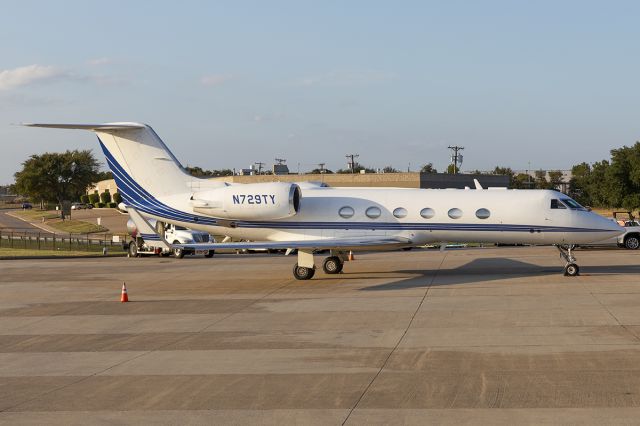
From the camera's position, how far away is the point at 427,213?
25250mm

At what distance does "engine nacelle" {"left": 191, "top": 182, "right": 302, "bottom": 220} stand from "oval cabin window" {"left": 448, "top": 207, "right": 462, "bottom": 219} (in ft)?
16.0

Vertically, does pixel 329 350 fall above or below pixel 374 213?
below

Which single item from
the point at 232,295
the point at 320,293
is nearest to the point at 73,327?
the point at 232,295

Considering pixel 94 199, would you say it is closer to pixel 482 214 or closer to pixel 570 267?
pixel 482 214

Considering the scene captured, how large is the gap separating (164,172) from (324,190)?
17.5 feet

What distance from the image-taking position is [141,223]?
26.1 meters

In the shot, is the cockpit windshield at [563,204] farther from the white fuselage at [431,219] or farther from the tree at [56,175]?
the tree at [56,175]

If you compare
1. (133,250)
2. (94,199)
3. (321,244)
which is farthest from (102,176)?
(321,244)

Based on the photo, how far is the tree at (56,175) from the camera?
379 feet

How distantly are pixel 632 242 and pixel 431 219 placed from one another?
17.7 m

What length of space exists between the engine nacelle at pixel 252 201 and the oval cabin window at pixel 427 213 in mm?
3993

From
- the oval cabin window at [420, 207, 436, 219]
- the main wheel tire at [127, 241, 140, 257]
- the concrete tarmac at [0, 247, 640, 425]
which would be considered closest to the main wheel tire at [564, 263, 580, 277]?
the concrete tarmac at [0, 247, 640, 425]

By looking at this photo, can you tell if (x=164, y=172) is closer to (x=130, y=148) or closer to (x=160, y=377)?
(x=130, y=148)

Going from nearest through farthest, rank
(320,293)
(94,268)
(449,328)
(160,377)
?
(160,377), (449,328), (320,293), (94,268)
